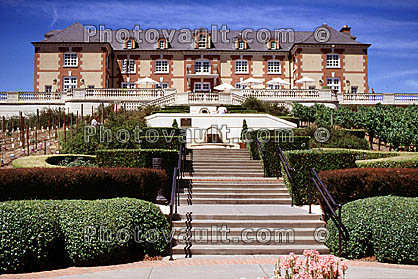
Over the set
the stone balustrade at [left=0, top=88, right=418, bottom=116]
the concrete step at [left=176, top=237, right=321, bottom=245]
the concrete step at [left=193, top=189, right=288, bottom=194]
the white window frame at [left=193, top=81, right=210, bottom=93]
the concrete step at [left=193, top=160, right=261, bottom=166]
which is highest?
the white window frame at [left=193, top=81, right=210, bottom=93]

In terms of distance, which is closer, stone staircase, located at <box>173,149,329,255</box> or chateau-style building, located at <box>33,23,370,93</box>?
stone staircase, located at <box>173,149,329,255</box>

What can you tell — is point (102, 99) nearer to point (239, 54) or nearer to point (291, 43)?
point (239, 54)

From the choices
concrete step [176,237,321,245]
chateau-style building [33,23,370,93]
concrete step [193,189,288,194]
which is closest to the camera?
concrete step [176,237,321,245]

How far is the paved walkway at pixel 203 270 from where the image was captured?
7.20 metres

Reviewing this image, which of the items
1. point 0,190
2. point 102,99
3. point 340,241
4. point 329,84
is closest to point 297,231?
point 340,241

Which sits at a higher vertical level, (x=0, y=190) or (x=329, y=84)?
(x=329, y=84)

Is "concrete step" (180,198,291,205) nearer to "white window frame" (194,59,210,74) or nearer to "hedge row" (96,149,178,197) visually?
"hedge row" (96,149,178,197)

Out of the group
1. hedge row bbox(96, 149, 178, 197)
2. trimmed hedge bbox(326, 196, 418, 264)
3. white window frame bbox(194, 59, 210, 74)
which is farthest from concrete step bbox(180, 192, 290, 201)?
white window frame bbox(194, 59, 210, 74)

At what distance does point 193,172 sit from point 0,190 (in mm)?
7893

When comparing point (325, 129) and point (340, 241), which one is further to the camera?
point (325, 129)

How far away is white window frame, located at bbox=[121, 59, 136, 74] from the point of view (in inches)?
1865

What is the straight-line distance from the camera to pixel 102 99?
119 ft

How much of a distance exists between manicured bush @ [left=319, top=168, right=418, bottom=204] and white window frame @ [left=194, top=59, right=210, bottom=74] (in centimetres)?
3783

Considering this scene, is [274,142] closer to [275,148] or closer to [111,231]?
[275,148]
